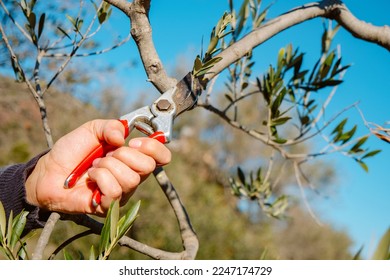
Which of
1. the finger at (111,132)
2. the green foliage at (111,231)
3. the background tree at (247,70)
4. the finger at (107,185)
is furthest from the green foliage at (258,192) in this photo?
the green foliage at (111,231)

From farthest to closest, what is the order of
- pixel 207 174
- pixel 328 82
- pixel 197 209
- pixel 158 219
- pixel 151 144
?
pixel 207 174, pixel 197 209, pixel 158 219, pixel 328 82, pixel 151 144

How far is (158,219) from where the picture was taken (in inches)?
344

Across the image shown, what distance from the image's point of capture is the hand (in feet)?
4.09

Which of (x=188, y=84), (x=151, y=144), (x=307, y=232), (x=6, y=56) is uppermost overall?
(x=6, y=56)

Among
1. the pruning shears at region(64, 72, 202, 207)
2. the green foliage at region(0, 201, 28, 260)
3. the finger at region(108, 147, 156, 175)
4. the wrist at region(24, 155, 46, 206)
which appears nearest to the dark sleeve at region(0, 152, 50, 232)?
the wrist at region(24, 155, 46, 206)

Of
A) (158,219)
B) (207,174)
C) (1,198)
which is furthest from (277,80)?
(207,174)

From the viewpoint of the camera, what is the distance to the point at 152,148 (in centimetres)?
128

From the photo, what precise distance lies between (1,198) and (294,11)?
1372 millimetres

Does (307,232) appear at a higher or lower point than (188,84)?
lower

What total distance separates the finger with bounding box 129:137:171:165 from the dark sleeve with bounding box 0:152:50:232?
0.45 meters

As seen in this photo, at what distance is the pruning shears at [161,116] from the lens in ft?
4.56

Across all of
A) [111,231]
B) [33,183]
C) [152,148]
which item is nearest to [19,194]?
[33,183]

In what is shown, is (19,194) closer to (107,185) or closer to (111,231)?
(107,185)
